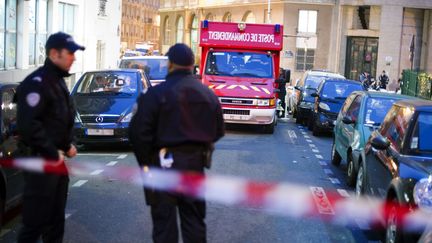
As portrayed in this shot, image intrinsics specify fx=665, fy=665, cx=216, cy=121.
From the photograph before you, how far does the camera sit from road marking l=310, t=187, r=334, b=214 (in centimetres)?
857

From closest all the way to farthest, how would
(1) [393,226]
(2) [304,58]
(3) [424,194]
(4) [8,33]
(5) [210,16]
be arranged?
1. (3) [424,194]
2. (1) [393,226]
3. (4) [8,33]
4. (2) [304,58]
5. (5) [210,16]

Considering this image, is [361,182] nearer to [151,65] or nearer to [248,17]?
[151,65]

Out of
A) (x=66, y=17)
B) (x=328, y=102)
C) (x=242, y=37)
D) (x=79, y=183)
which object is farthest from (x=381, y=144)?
(x=66, y=17)

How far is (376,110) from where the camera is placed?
36.7 ft

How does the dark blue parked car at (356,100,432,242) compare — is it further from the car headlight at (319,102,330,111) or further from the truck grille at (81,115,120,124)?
the car headlight at (319,102,330,111)

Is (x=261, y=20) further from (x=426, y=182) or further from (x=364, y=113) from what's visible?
(x=426, y=182)

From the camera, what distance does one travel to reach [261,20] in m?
57.3

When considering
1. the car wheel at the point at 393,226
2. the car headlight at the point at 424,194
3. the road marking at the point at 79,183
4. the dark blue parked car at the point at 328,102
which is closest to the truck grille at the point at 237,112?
the dark blue parked car at the point at 328,102

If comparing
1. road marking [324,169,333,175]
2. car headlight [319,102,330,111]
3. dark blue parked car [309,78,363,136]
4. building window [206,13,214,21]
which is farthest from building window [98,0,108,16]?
building window [206,13,214,21]

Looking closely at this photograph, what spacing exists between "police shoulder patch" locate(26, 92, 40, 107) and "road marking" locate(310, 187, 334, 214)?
14.9 feet

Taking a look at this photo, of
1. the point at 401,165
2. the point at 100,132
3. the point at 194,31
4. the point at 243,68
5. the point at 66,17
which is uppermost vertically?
the point at 194,31

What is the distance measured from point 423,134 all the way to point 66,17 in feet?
77.8

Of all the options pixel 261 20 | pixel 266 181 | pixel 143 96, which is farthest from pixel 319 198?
pixel 261 20

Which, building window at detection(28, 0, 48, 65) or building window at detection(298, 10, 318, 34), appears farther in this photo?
building window at detection(298, 10, 318, 34)
